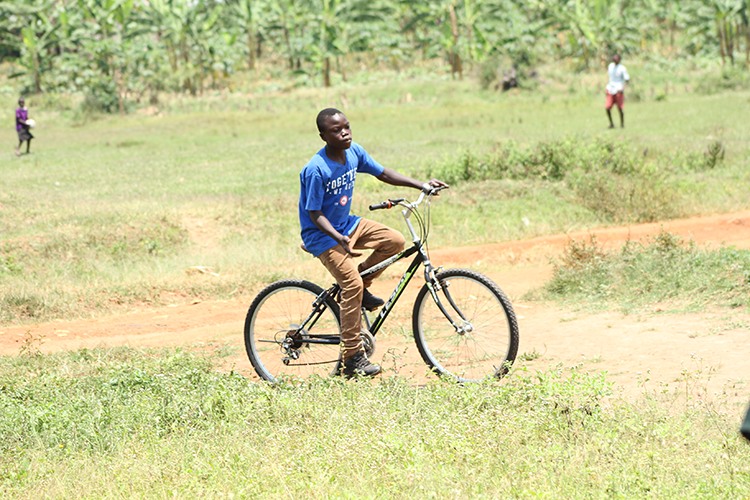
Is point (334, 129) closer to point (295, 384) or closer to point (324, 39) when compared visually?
point (295, 384)

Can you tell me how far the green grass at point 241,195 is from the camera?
9.66m

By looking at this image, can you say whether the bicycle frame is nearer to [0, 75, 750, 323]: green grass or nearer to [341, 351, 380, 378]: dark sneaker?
[341, 351, 380, 378]: dark sneaker

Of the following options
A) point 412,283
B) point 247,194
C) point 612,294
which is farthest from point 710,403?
point 247,194

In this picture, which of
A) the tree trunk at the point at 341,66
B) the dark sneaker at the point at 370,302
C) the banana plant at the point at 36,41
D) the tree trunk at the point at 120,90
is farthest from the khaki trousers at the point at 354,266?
the tree trunk at the point at 341,66

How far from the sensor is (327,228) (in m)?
4.84

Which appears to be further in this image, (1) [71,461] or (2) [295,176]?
(2) [295,176]

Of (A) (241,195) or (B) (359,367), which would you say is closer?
(B) (359,367)

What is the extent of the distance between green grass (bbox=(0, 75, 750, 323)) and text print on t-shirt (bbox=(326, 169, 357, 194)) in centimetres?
433

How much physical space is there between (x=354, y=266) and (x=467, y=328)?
883 mm

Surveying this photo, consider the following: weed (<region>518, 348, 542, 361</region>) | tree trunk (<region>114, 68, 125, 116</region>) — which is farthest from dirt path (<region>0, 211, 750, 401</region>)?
tree trunk (<region>114, 68, 125, 116</region>)

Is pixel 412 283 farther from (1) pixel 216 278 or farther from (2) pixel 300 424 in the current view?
(2) pixel 300 424

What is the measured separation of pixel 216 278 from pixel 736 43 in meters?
47.8

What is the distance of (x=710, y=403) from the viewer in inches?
159

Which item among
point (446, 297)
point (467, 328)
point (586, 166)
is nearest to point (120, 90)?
point (586, 166)
